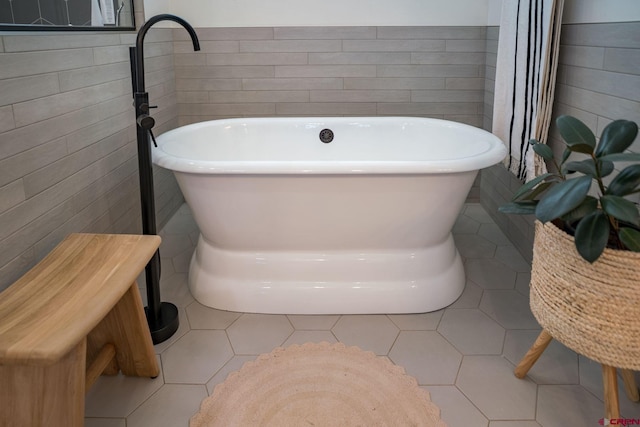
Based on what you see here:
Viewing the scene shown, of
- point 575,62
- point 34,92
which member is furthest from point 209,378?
point 575,62

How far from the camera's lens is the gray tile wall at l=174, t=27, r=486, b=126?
3379mm

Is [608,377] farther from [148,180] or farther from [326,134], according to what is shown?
[326,134]

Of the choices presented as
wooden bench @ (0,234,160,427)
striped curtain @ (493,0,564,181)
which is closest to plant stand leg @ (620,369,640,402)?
striped curtain @ (493,0,564,181)

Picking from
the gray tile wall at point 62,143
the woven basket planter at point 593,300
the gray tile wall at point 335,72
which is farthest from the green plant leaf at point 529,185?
the gray tile wall at point 335,72

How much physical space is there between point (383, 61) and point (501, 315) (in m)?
1.79

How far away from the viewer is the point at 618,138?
1456 millimetres

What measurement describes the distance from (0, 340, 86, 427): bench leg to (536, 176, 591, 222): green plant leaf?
125cm

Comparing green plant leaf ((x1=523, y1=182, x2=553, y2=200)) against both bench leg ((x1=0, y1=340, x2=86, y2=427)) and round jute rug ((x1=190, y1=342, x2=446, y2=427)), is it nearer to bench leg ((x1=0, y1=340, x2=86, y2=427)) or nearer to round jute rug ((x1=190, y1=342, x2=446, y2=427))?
round jute rug ((x1=190, y1=342, x2=446, y2=427))

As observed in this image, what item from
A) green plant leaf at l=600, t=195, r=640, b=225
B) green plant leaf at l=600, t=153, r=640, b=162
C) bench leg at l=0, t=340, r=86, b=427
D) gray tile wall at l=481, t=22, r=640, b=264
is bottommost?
bench leg at l=0, t=340, r=86, b=427

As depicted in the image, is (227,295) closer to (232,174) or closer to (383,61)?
(232,174)

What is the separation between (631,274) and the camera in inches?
55.9

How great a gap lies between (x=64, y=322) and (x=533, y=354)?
1480mm

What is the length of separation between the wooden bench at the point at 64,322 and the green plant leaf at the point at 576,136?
51.2 inches

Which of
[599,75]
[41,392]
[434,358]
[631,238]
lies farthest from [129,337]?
[599,75]
